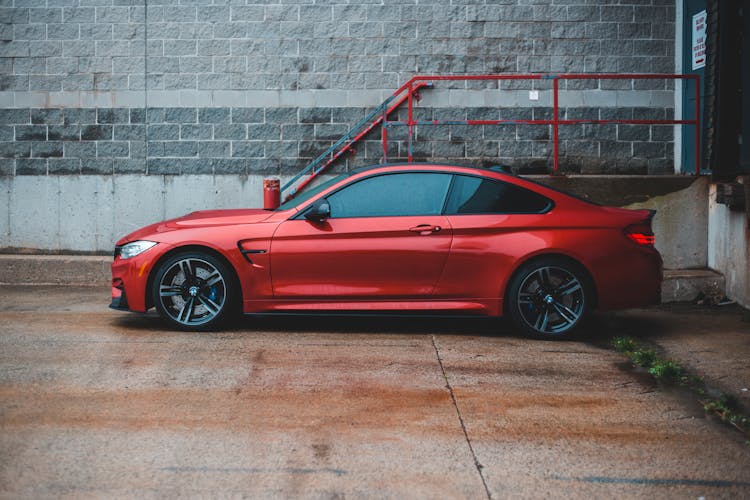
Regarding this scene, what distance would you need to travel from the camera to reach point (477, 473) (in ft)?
15.6

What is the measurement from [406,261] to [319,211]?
84cm

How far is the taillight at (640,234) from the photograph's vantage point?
27.7ft

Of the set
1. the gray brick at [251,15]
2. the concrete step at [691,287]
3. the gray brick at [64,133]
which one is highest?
the gray brick at [251,15]

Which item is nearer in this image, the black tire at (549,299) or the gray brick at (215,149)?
the black tire at (549,299)

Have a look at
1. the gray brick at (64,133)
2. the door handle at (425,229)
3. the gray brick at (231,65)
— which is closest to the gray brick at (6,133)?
the gray brick at (64,133)

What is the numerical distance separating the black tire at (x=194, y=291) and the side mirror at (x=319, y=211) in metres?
0.84

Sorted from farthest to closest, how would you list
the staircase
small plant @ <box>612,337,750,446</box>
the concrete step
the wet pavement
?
the staircase < the concrete step < small plant @ <box>612,337,750,446</box> < the wet pavement

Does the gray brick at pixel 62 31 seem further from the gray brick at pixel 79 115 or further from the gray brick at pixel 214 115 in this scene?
the gray brick at pixel 214 115

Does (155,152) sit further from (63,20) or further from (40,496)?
(40,496)

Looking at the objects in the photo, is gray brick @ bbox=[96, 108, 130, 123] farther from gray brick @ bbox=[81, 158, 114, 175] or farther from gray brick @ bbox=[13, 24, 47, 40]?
gray brick @ bbox=[13, 24, 47, 40]

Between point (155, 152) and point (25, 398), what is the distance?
7.23 metres

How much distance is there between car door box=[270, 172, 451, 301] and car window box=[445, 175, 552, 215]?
0.23 m

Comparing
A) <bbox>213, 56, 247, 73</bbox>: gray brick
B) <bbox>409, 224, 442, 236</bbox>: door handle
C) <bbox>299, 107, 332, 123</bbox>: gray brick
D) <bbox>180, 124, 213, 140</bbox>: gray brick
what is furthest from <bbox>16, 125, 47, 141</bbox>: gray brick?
<bbox>409, 224, 442, 236</bbox>: door handle

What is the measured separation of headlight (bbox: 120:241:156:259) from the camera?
846 cm
